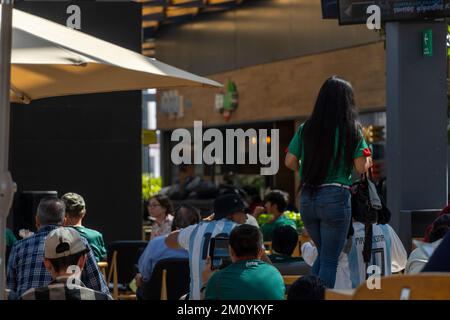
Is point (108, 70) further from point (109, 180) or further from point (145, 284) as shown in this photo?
point (109, 180)

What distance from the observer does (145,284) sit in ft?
26.0

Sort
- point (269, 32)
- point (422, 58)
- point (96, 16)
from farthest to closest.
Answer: point (269, 32) < point (96, 16) < point (422, 58)

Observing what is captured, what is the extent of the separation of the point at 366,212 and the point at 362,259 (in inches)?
10.7

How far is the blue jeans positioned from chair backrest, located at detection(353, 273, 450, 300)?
2170 mm

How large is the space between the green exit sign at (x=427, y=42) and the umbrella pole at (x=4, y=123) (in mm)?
6105

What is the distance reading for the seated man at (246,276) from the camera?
4.75m

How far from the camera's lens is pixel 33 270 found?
228 inches

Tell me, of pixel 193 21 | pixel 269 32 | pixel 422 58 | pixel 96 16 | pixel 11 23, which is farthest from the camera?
pixel 193 21

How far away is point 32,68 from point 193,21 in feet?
80.0

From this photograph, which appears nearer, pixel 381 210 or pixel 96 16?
pixel 381 210

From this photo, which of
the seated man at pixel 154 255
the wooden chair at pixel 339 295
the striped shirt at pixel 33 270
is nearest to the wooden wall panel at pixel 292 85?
the seated man at pixel 154 255

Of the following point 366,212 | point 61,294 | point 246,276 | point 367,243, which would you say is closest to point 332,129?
point 366,212

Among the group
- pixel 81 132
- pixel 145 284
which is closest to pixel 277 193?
pixel 145 284

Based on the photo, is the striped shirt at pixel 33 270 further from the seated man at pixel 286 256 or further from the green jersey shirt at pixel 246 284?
the seated man at pixel 286 256
